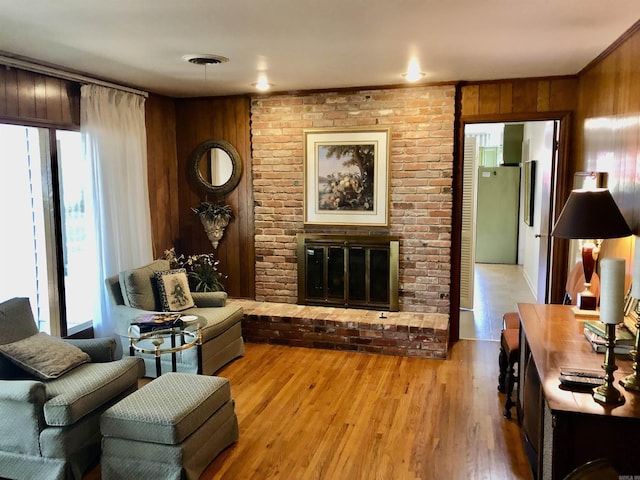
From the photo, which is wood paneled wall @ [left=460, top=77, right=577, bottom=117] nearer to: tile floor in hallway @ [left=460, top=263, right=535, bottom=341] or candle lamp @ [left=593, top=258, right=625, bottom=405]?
tile floor in hallway @ [left=460, top=263, right=535, bottom=341]

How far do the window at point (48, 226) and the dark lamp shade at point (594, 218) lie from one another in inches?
143

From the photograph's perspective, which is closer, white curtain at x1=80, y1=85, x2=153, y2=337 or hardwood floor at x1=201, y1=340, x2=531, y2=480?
hardwood floor at x1=201, y1=340, x2=531, y2=480

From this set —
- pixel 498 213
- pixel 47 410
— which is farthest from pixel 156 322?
pixel 498 213

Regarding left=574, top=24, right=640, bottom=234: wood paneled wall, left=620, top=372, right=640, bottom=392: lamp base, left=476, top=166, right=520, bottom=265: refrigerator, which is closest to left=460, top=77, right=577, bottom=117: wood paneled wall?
left=574, top=24, right=640, bottom=234: wood paneled wall

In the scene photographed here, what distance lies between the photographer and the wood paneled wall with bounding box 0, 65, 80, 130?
3.59 meters

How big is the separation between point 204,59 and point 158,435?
2505 millimetres

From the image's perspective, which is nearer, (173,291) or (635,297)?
(635,297)

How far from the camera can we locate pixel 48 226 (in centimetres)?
407

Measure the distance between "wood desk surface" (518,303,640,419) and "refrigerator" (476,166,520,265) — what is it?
6.73 meters

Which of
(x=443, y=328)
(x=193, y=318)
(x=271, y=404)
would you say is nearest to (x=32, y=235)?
(x=193, y=318)

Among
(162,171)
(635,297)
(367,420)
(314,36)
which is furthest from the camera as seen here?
(162,171)

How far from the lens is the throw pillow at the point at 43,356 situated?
278cm

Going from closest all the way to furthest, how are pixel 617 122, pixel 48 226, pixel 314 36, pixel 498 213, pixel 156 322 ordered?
pixel 314 36, pixel 617 122, pixel 156 322, pixel 48 226, pixel 498 213

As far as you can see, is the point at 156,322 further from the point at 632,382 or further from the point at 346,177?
the point at 632,382
